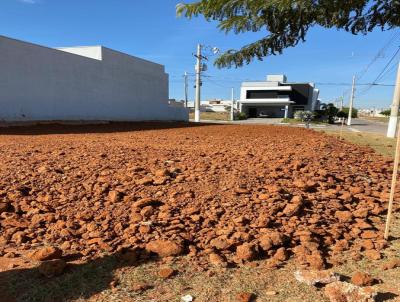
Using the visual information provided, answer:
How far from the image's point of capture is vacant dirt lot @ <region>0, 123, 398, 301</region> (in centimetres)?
304

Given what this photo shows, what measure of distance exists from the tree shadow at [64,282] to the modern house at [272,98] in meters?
54.6

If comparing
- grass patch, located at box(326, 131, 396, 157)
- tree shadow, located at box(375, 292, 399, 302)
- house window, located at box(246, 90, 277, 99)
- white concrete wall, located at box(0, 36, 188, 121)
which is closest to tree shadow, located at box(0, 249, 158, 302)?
tree shadow, located at box(375, 292, 399, 302)

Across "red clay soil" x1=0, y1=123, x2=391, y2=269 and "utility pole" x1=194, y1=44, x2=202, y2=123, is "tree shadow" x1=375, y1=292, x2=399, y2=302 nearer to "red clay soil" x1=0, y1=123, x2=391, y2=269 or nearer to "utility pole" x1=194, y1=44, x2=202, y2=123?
"red clay soil" x1=0, y1=123, x2=391, y2=269

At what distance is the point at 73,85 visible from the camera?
1722cm

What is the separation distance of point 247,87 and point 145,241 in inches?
2326

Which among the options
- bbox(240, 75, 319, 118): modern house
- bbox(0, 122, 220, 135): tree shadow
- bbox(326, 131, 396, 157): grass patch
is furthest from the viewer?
bbox(240, 75, 319, 118): modern house

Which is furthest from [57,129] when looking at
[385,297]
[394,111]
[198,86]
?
[198,86]

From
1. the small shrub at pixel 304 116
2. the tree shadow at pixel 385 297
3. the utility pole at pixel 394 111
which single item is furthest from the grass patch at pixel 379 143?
the small shrub at pixel 304 116

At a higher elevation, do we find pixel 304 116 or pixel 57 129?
pixel 57 129

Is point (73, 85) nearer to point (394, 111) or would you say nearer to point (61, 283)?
point (394, 111)

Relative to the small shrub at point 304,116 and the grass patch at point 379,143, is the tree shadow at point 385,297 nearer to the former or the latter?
the grass patch at point 379,143

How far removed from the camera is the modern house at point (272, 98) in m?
57.4

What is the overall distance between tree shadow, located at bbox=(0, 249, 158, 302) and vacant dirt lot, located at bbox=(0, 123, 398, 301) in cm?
4

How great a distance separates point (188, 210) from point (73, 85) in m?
15.2
